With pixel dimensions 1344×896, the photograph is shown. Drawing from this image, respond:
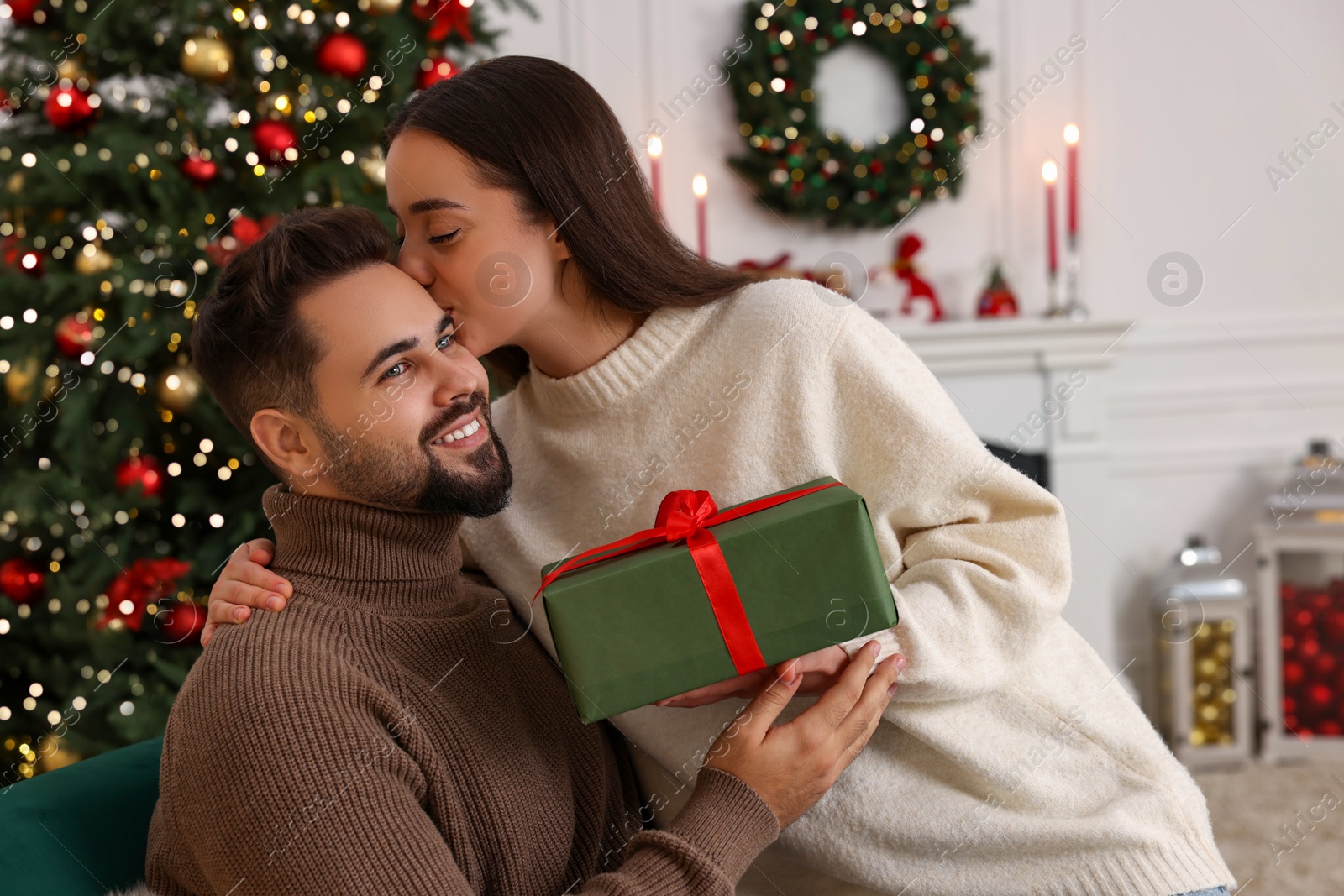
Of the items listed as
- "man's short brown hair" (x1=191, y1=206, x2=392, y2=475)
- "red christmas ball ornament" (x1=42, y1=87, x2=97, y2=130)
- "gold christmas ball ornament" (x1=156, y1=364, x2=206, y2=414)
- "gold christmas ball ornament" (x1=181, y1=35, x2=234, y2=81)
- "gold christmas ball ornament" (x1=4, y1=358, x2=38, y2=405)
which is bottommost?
"gold christmas ball ornament" (x1=156, y1=364, x2=206, y2=414)

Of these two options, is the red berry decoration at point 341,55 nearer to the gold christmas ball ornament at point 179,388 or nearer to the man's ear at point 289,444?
the gold christmas ball ornament at point 179,388

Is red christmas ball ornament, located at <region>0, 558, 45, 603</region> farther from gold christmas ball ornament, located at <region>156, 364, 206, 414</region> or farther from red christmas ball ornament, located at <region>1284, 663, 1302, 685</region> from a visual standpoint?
red christmas ball ornament, located at <region>1284, 663, 1302, 685</region>

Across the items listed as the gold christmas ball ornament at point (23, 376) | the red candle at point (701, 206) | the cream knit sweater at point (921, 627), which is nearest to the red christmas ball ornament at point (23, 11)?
the gold christmas ball ornament at point (23, 376)

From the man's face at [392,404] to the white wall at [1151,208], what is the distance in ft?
7.55

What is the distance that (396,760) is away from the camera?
1005 millimetres

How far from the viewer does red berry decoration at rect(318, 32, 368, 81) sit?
7.51ft

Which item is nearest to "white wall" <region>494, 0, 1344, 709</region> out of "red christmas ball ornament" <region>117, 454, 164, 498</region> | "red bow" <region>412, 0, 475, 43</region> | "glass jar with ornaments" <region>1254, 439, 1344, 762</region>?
"glass jar with ornaments" <region>1254, 439, 1344, 762</region>

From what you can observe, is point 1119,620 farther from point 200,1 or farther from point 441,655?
point 200,1

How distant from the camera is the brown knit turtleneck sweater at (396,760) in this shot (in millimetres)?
938

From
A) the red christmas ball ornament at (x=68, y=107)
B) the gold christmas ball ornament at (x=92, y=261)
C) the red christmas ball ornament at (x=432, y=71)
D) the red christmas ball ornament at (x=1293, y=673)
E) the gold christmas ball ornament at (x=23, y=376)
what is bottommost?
the red christmas ball ornament at (x=1293, y=673)

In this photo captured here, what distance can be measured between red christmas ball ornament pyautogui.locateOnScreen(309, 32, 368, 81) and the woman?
3.67 ft

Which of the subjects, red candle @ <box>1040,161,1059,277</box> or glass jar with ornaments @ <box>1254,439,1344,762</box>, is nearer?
glass jar with ornaments @ <box>1254,439,1344,762</box>

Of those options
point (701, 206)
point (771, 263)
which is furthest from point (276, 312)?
point (771, 263)

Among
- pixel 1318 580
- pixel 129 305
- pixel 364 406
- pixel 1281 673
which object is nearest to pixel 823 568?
pixel 364 406
